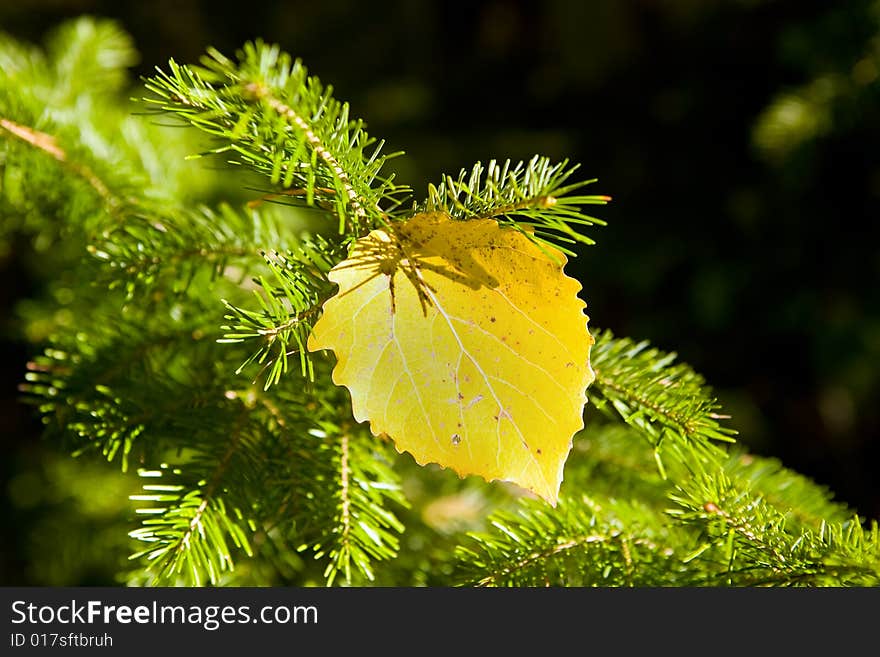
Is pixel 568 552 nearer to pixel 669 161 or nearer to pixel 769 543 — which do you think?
pixel 769 543

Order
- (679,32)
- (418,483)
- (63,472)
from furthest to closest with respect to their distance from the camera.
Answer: (679,32), (63,472), (418,483)

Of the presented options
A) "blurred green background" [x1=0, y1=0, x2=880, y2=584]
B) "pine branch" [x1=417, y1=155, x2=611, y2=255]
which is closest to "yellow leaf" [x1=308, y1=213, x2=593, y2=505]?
"pine branch" [x1=417, y1=155, x2=611, y2=255]

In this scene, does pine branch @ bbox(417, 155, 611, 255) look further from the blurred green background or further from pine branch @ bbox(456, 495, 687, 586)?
the blurred green background

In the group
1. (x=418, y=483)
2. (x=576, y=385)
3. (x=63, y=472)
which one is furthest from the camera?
(x=63, y=472)

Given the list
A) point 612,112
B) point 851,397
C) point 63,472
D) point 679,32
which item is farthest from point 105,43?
point 851,397

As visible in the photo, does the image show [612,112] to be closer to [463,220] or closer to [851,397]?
[851,397]

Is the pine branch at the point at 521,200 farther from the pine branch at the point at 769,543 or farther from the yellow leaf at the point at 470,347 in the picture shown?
the pine branch at the point at 769,543
